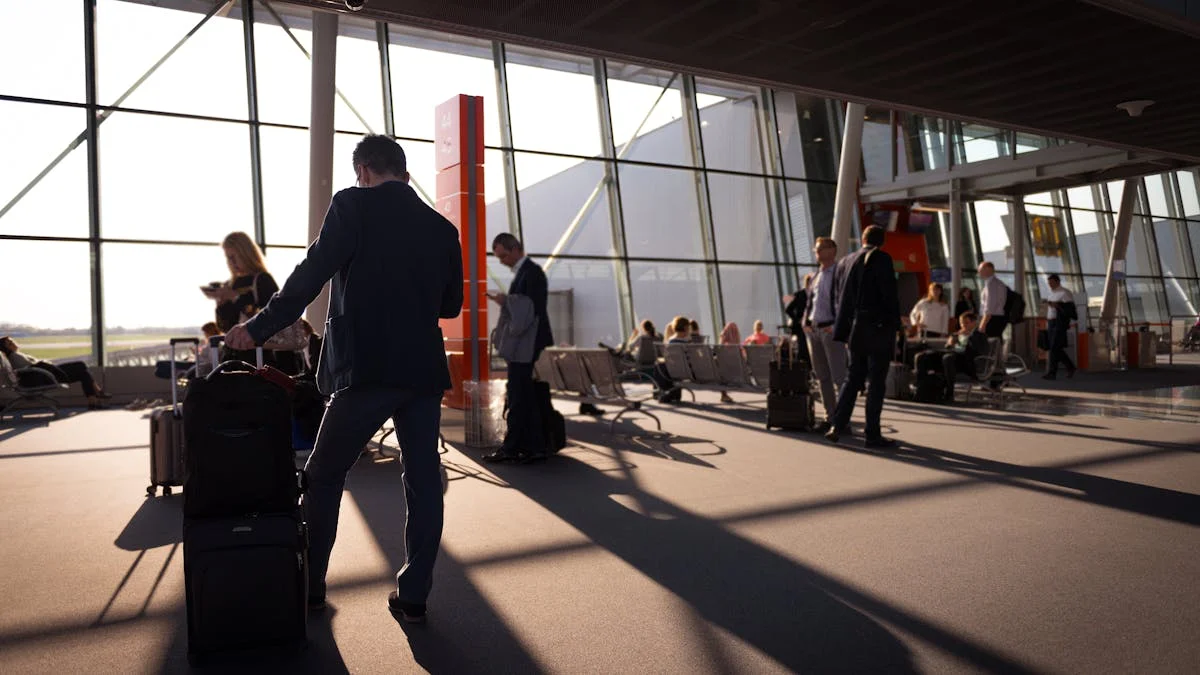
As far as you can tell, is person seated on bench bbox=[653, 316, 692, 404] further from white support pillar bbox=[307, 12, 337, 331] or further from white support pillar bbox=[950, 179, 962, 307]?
white support pillar bbox=[950, 179, 962, 307]

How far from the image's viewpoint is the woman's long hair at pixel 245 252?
5.16 meters

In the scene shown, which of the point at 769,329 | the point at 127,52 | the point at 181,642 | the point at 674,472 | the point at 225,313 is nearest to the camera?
the point at 181,642

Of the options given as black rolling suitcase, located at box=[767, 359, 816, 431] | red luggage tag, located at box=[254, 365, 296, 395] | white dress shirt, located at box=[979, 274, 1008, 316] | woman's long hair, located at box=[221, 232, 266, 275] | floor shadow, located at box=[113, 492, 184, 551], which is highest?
woman's long hair, located at box=[221, 232, 266, 275]

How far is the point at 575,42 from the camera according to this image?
6199mm

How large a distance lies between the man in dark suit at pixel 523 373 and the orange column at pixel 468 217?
1804 mm

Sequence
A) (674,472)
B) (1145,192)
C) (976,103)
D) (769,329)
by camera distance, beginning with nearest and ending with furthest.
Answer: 1. (674,472)
2. (976,103)
3. (769,329)
4. (1145,192)

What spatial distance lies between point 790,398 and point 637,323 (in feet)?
28.2

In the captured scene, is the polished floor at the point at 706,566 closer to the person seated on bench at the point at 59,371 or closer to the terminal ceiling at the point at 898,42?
the terminal ceiling at the point at 898,42

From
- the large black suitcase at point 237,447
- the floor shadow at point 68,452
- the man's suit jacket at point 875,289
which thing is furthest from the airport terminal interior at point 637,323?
the man's suit jacket at point 875,289

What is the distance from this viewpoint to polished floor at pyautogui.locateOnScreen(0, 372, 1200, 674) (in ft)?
8.61

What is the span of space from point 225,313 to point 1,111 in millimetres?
9304

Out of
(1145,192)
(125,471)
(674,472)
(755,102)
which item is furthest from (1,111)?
(1145,192)

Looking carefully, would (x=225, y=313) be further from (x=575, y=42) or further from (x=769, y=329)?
(x=769, y=329)

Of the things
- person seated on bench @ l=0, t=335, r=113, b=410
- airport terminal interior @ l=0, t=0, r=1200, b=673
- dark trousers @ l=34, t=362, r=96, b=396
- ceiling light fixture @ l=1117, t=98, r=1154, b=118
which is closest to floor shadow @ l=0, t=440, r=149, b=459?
airport terminal interior @ l=0, t=0, r=1200, b=673
